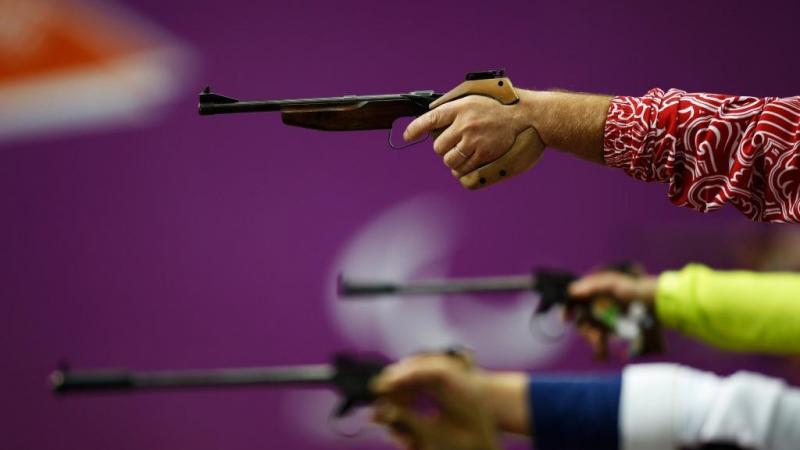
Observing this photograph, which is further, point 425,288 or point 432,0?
point 432,0

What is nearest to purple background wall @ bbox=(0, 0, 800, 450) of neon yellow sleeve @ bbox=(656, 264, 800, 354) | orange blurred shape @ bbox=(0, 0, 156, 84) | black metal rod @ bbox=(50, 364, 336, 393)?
orange blurred shape @ bbox=(0, 0, 156, 84)

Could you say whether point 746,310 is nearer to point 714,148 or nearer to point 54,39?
point 714,148

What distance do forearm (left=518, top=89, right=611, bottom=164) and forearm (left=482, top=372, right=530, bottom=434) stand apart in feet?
1.28

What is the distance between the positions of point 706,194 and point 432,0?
155 cm

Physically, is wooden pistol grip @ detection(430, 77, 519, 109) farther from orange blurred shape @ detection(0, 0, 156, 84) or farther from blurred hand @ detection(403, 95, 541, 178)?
orange blurred shape @ detection(0, 0, 156, 84)

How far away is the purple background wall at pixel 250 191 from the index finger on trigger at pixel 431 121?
4.11 feet

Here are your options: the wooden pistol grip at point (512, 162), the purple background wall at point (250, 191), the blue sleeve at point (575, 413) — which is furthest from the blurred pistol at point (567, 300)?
the wooden pistol grip at point (512, 162)

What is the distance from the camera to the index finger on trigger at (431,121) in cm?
167

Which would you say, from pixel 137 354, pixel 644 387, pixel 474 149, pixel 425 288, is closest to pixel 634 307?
pixel 425 288

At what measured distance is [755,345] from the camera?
67.9 inches

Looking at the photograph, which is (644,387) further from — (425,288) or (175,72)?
(175,72)

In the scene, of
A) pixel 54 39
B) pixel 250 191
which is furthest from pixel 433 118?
pixel 54 39

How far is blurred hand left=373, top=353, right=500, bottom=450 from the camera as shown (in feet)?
4.86

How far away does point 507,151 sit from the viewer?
1646mm
